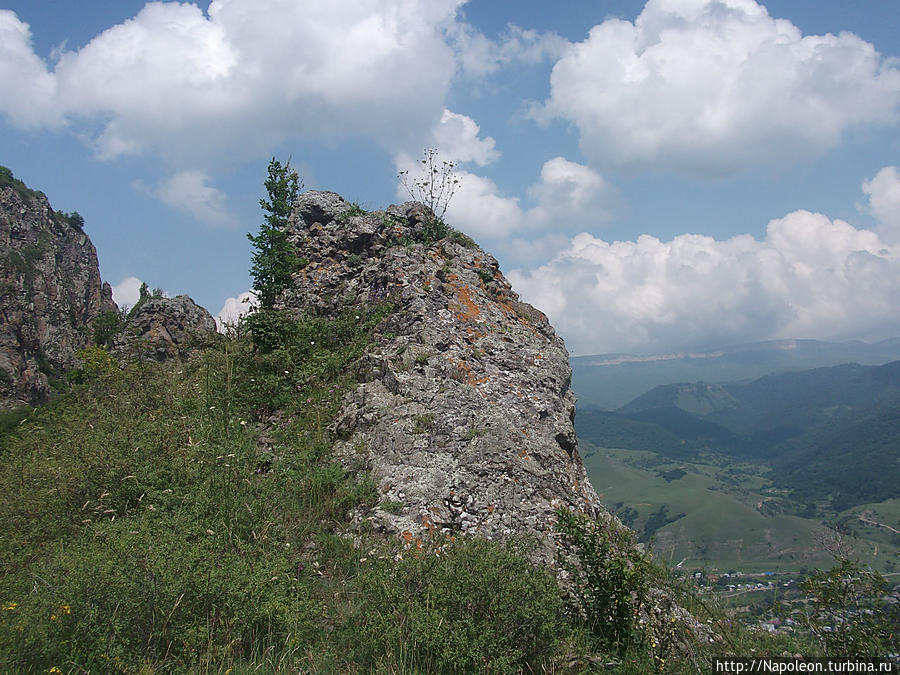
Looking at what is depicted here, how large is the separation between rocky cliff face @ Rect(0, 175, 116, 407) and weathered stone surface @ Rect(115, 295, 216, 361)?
23546 mm

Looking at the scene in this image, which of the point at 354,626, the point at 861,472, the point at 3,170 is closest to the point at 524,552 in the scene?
the point at 354,626

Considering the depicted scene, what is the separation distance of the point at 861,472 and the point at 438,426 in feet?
836

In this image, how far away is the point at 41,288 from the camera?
72438 millimetres

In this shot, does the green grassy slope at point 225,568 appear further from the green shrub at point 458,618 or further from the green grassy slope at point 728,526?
the green grassy slope at point 728,526

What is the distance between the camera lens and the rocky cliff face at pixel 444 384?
295 inches

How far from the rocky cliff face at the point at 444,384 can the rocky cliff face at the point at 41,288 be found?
3230 cm

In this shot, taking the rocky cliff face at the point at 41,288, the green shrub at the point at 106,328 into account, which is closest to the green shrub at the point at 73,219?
the rocky cliff face at the point at 41,288

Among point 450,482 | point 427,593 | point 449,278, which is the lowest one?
point 427,593

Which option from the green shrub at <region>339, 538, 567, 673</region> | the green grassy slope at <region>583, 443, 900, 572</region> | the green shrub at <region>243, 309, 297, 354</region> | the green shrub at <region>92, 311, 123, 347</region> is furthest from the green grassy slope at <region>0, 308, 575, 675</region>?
the green grassy slope at <region>583, 443, 900, 572</region>

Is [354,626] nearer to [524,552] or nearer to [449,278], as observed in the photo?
[524,552]

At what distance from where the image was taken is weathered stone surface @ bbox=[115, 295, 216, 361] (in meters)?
15.4

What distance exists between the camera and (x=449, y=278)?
13.0m

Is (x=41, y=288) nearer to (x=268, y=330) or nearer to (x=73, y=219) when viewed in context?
(x=73, y=219)

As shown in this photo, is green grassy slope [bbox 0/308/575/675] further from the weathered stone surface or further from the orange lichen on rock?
the weathered stone surface
